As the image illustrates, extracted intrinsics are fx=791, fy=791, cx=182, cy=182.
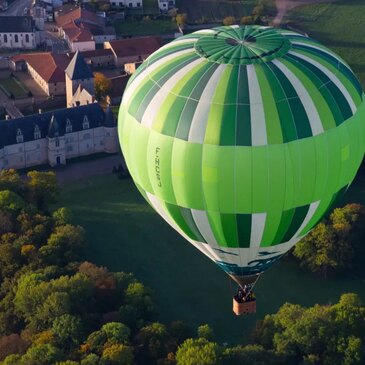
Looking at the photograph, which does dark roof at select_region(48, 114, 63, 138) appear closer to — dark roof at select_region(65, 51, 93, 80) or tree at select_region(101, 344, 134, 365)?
dark roof at select_region(65, 51, 93, 80)

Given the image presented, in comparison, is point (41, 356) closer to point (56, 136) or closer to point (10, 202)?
point (10, 202)

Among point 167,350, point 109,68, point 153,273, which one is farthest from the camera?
point 109,68

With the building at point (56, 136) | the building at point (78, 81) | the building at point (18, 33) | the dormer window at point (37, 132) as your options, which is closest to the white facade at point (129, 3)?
the building at point (18, 33)

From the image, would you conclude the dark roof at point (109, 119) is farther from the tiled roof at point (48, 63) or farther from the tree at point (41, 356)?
the tree at point (41, 356)

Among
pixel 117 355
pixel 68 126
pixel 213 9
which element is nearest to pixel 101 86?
pixel 68 126

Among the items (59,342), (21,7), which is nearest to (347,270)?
(59,342)

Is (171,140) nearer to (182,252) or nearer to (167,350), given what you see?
(167,350)
